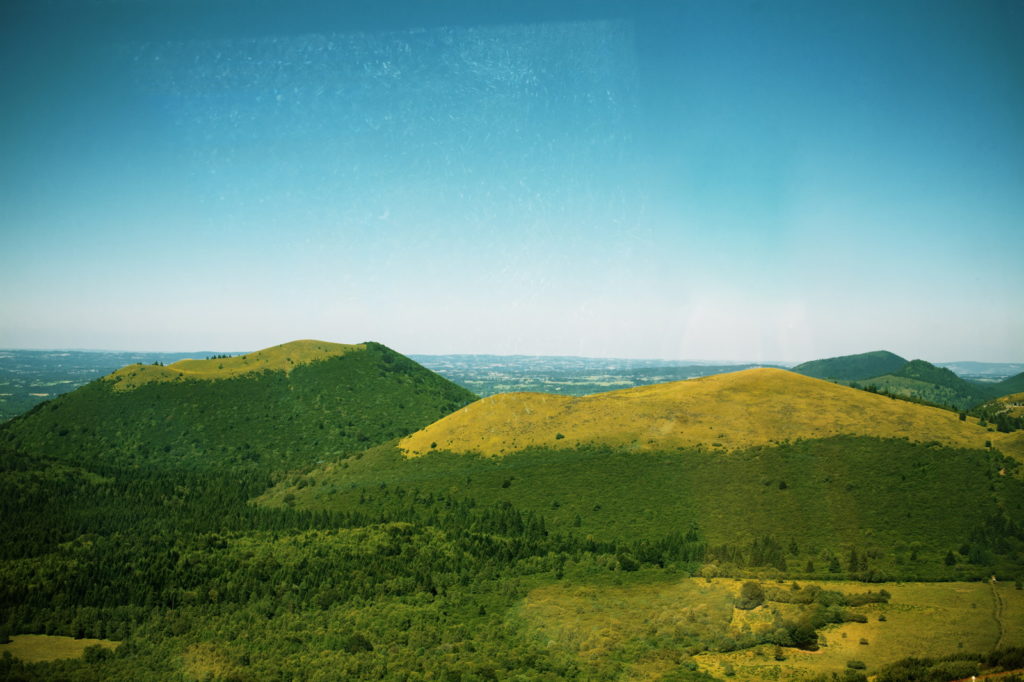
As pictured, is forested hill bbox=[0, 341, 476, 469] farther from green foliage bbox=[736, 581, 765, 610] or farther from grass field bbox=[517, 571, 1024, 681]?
green foliage bbox=[736, 581, 765, 610]

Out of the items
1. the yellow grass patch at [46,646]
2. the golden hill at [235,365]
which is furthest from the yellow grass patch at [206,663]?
the golden hill at [235,365]

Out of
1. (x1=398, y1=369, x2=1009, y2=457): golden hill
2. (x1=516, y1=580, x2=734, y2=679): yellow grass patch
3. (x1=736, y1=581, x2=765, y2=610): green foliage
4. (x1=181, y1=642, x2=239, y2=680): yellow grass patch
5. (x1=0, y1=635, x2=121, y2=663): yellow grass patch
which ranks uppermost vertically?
→ (x1=398, y1=369, x2=1009, y2=457): golden hill

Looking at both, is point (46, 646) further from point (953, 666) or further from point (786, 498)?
point (786, 498)

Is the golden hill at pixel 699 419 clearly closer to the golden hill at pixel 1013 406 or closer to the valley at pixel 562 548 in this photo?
the valley at pixel 562 548

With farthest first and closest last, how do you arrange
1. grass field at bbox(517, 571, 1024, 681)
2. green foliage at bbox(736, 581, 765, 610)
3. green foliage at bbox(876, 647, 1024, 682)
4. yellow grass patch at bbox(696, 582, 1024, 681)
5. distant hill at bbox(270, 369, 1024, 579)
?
distant hill at bbox(270, 369, 1024, 579), green foliage at bbox(736, 581, 765, 610), grass field at bbox(517, 571, 1024, 681), yellow grass patch at bbox(696, 582, 1024, 681), green foliage at bbox(876, 647, 1024, 682)

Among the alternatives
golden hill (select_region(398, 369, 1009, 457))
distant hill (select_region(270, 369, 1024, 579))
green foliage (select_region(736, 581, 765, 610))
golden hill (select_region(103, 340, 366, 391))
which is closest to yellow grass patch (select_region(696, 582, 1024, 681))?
green foliage (select_region(736, 581, 765, 610))

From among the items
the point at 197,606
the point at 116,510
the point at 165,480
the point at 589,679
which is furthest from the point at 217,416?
the point at 589,679

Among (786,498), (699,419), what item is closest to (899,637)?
(786,498)
